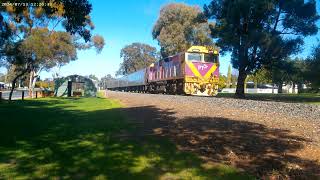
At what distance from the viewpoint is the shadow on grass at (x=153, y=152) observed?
6004 millimetres

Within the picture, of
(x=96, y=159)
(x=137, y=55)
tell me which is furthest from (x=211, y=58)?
(x=137, y=55)

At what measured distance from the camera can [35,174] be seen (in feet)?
19.7

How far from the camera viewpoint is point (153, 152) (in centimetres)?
738

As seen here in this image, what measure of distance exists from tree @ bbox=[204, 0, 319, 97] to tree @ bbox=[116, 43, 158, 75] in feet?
250

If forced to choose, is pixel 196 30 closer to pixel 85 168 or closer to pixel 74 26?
pixel 74 26

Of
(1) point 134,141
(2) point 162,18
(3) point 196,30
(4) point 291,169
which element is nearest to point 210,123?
(1) point 134,141

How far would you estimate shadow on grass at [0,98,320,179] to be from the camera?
600 centimetres

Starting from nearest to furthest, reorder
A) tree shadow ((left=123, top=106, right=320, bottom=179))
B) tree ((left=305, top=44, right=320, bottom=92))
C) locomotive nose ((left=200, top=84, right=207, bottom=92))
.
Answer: tree shadow ((left=123, top=106, right=320, bottom=179)), locomotive nose ((left=200, top=84, right=207, bottom=92)), tree ((left=305, top=44, right=320, bottom=92))

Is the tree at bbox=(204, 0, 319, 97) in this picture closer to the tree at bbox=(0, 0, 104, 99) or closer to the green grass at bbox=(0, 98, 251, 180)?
the tree at bbox=(0, 0, 104, 99)

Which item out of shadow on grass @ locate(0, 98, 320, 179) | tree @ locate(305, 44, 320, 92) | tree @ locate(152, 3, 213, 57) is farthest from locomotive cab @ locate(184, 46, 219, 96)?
tree @ locate(152, 3, 213, 57)

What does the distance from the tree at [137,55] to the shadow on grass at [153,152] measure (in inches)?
4058

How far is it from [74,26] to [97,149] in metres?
7.12

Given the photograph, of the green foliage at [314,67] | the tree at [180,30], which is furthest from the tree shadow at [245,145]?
the tree at [180,30]

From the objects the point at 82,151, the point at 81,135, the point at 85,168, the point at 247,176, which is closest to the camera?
the point at 247,176
